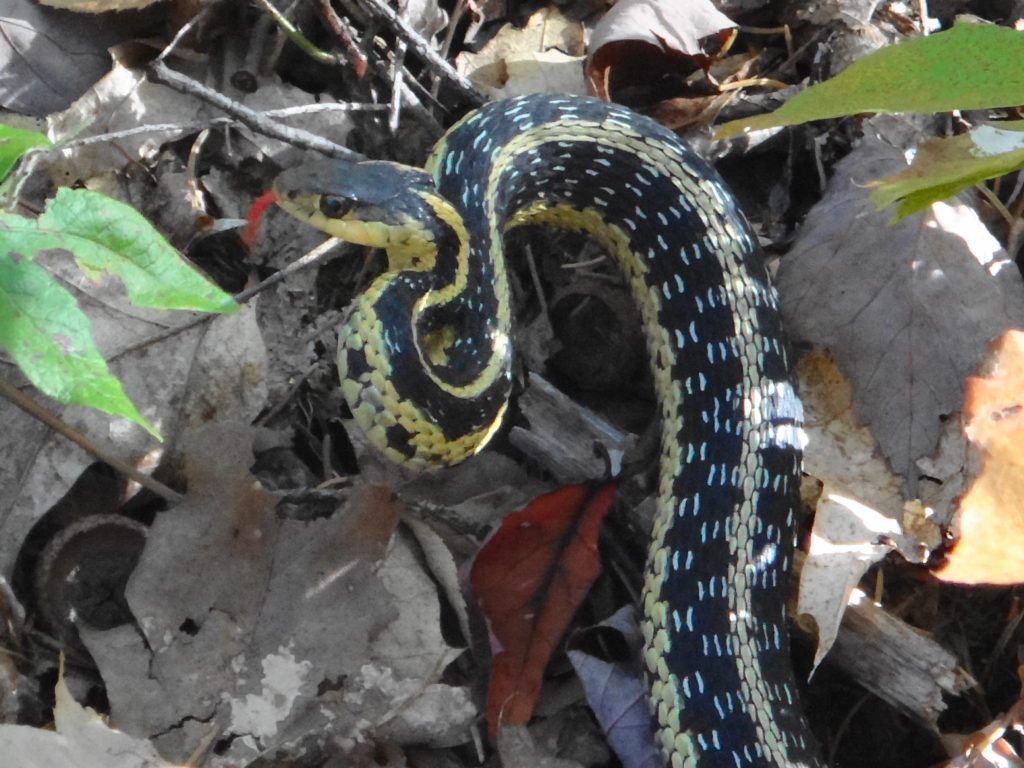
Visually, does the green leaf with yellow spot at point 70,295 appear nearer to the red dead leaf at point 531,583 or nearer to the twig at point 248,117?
the red dead leaf at point 531,583

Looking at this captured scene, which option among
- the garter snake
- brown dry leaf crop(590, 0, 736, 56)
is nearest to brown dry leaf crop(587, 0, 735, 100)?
brown dry leaf crop(590, 0, 736, 56)

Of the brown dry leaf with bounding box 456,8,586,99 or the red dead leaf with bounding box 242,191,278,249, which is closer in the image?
the red dead leaf with bounding box 242,191,278,249

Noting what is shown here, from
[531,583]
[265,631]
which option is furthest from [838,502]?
[265,631]

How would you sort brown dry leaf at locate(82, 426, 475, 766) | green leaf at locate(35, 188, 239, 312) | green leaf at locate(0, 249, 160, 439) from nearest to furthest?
green leaf at locate(0, 249, 160, 439)
green leaf at locate(35, 188, 239, 312)
brown dry leaf at locate(82, 426, 475, 766)

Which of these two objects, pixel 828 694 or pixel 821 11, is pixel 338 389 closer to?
pixel 828 694

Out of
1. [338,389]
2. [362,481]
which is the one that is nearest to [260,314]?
[338,389]

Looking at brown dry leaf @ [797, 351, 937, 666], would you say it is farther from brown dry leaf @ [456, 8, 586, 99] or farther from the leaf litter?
brown dry leaf @ [456, 8, 586, 99]
